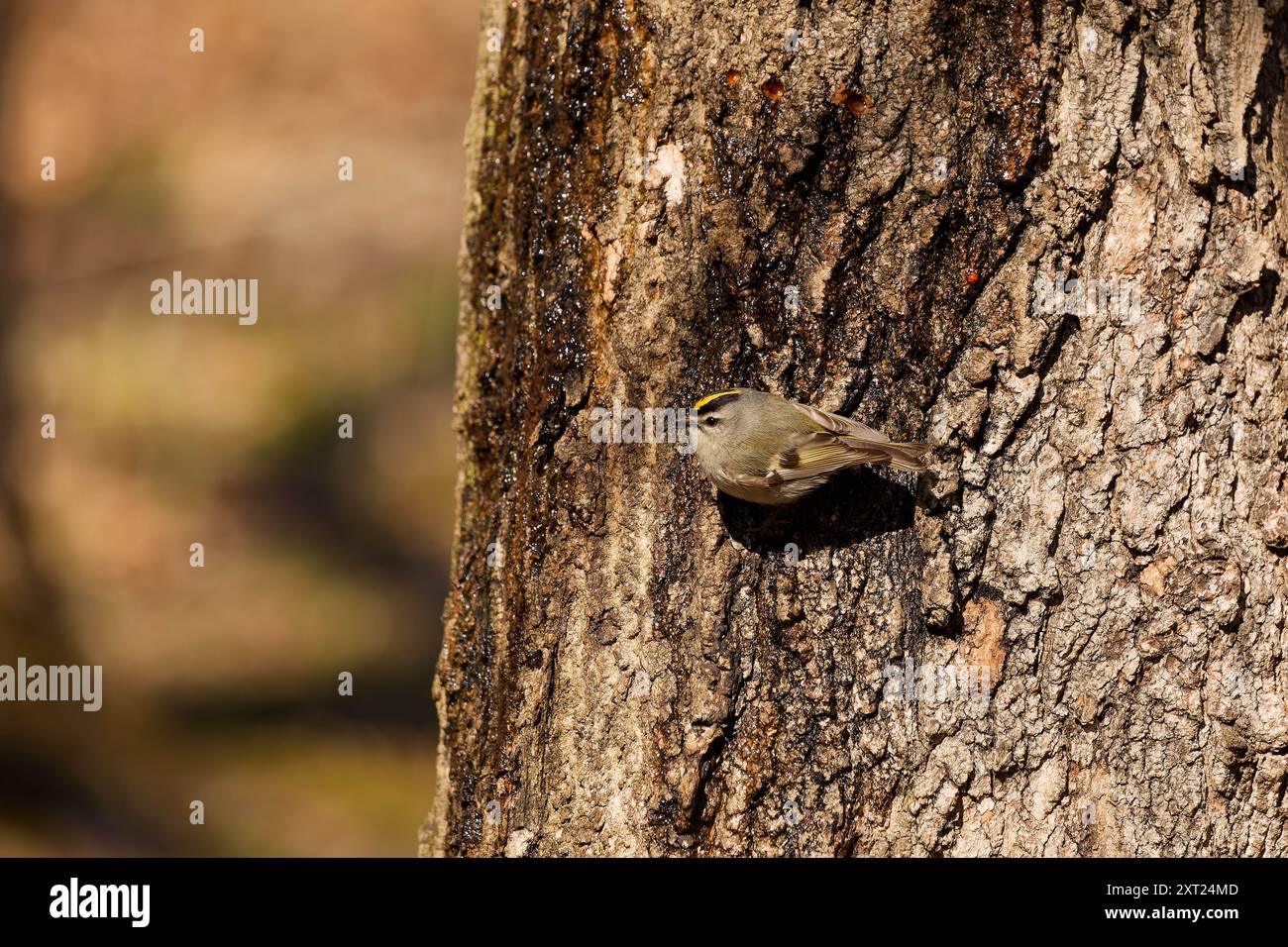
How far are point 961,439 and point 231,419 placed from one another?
5.60 metres

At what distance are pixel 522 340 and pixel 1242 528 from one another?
189 centimetres

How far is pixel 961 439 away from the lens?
2561 mm

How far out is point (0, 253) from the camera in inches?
289

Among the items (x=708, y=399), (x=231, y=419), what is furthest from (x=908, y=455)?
(x=231, y=419)

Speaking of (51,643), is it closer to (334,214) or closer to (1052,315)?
(334,214)

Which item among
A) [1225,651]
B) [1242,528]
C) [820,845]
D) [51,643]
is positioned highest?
[1242,528]

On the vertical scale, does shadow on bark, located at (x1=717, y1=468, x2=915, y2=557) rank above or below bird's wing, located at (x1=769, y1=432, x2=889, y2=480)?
below

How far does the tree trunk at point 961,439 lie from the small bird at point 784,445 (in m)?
0.07

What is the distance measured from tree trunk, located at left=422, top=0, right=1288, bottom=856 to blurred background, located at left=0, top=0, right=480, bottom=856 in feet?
15.2

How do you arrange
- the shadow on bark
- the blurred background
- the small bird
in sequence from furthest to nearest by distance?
the blurred background → the shadow on bark → the small bird

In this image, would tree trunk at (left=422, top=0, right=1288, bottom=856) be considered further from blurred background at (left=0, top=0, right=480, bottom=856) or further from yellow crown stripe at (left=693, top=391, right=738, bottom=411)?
blurred background at (left=0, top=0, right=480, bottom=856)

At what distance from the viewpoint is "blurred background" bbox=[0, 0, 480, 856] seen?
6777mm

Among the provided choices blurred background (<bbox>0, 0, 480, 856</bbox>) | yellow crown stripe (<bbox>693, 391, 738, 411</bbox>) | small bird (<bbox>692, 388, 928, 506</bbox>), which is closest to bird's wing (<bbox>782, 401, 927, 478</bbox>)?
small bird (<bbox>692, 388, 928, 506</bbox>)

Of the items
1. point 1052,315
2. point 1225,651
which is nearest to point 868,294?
point 1052,315
